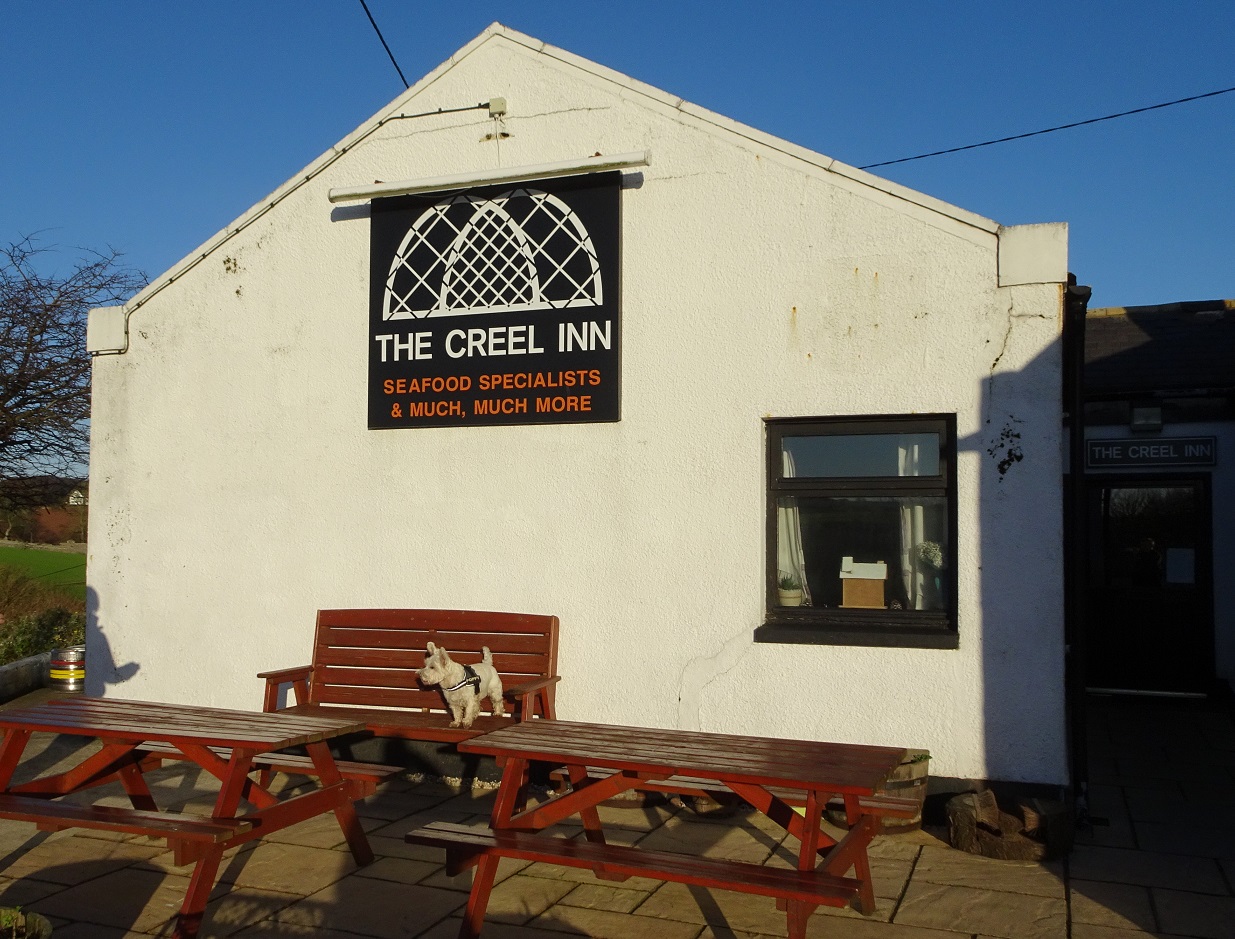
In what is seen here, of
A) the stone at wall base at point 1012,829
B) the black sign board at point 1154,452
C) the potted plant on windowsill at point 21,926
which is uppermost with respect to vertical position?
the black sign board at point 1154,452

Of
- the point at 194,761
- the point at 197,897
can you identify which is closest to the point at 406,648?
the point at 194,761

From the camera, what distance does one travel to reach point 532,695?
20.0 ft

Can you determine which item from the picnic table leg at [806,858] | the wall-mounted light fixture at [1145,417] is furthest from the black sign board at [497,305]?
the wall-mounted light fixture at [1145,417]

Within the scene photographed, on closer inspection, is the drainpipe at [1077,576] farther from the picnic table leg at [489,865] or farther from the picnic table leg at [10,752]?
the picnic table leg at [10,752]

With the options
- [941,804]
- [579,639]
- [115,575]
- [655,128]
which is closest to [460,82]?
[655,128]

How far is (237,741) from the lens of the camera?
4414mm

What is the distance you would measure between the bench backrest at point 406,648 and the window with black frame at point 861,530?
141cm

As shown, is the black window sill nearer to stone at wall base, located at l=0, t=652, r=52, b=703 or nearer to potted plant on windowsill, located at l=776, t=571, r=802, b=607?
potted plant on windowsill, located at l=776, t=571, r=802, b=607

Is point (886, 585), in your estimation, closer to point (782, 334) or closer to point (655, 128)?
point (782, 334)

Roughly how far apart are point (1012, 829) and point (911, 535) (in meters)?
1.66

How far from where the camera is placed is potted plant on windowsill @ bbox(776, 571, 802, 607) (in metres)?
6.39

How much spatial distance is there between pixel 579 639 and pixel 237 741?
8.56 ft

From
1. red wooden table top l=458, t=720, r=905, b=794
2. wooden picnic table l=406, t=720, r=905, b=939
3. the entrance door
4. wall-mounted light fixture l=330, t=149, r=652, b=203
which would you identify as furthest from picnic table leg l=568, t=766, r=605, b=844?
the entrance door

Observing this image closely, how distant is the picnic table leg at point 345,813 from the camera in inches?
197
